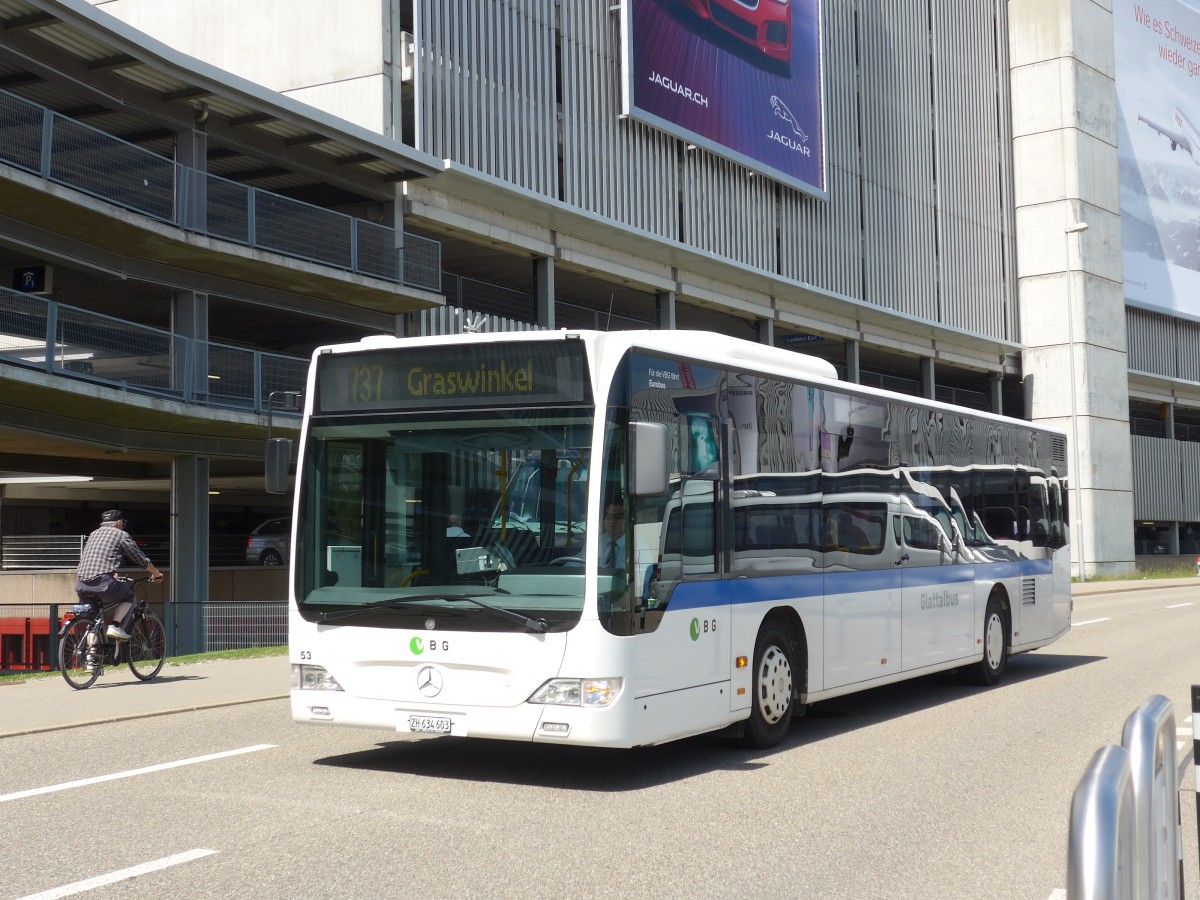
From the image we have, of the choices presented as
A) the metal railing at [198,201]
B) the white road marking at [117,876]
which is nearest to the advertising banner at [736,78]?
the metal railing at [198,201]

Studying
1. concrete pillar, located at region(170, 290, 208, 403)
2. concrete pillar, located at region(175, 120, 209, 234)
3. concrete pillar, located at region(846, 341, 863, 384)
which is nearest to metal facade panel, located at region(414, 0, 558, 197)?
concrete pillar, located at region(175, 120, 209, 234)

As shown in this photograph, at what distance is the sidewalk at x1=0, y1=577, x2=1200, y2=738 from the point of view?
41.5 feet

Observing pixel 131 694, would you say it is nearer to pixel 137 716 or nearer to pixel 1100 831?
pixel 137 716

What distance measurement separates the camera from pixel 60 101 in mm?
26547

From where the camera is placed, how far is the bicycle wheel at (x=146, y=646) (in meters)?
15.8

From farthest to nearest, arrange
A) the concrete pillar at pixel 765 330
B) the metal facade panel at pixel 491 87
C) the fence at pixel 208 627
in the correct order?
the concrete pillar at pixel 765 330 → the metal facade panel at pixel 491 87 → the fence at pixel 208 627

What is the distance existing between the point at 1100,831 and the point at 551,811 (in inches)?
204

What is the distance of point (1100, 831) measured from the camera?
3357 mm

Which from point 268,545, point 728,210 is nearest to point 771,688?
point 728,210

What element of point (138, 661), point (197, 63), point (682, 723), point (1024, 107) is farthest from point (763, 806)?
point (1024, 107)

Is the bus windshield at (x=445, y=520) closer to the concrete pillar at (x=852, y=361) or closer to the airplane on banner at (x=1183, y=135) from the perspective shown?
the concrete pillar at (x=852, y=361)

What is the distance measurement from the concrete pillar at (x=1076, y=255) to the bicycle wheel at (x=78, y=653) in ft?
145

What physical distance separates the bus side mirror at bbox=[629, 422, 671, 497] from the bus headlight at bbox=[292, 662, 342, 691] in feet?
8.30

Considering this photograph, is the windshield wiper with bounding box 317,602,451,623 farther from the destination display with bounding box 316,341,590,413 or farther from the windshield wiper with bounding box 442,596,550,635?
the destination display with bounding box 316,341,590,413
